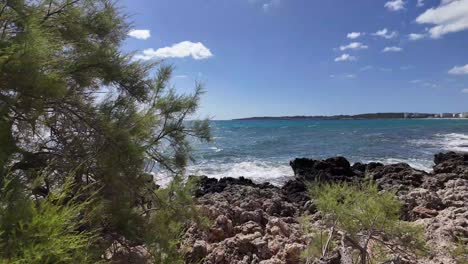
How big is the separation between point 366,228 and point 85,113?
11.0ft

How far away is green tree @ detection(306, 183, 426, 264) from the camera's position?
4328 millimetres

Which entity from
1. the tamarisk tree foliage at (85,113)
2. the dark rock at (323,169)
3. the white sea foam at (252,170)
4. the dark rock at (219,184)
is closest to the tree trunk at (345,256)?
the tamarisk tree foliage at (85,113)

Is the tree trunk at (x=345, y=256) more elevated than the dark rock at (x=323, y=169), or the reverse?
the tree trunk at (x=345, y=256)

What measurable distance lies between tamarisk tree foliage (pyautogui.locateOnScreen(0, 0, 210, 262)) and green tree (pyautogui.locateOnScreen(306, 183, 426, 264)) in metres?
1.97

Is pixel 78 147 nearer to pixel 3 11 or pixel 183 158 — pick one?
pixel 3 11

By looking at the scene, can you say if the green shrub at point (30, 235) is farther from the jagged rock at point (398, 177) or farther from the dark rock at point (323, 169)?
the dark rock at point (323, 169)

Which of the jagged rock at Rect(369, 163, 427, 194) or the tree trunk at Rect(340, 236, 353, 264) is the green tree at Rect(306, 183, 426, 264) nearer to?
the tree trunk at Rect(340, 236, 353, 264)

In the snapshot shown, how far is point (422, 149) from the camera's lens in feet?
85.7

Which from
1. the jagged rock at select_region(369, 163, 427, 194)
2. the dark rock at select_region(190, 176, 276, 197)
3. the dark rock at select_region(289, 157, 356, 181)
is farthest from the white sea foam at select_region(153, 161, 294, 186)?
the jagged rock at select_region(369, 163, 427, 194)

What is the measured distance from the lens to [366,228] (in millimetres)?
4539

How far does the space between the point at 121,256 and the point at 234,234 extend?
3180 mm

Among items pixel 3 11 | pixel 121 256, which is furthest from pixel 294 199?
pixel 3 11

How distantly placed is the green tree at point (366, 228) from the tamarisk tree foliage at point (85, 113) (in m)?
1.97

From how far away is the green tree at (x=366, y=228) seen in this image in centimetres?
433
